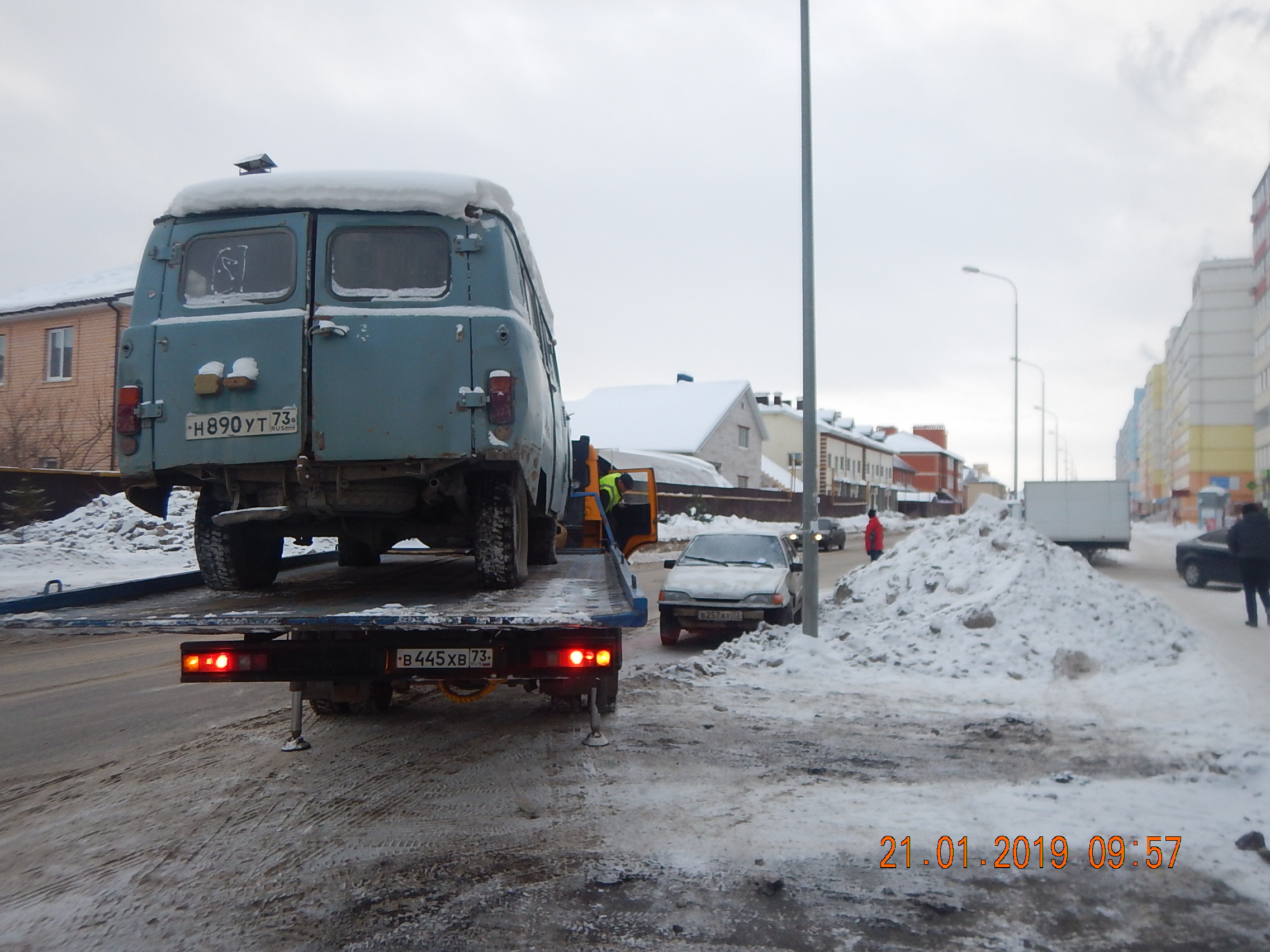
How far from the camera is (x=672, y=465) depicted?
1842 inches

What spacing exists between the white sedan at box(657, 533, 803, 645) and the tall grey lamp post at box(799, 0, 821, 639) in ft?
2.38

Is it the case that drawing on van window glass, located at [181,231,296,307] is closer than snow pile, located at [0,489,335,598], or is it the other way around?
drawing on van window glass, located at [181,231,296,307]

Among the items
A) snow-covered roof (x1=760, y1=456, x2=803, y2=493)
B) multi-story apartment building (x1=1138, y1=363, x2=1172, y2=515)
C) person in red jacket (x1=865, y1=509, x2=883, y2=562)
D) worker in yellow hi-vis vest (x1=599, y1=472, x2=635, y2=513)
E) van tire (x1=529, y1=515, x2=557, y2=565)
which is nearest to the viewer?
van tire (x1=529, y1=515, x2=557, y2=565)

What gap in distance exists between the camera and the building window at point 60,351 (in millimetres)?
28297

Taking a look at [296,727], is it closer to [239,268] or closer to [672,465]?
[239,268]

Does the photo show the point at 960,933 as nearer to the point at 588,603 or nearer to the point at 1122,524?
the point at 588,603

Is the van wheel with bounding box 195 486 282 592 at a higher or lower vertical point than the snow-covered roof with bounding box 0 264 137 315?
lower

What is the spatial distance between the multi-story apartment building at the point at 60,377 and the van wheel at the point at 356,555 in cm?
2090

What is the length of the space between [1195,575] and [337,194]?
21.4 m

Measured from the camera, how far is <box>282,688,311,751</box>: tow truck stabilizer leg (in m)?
6.12

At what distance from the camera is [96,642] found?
11.8m

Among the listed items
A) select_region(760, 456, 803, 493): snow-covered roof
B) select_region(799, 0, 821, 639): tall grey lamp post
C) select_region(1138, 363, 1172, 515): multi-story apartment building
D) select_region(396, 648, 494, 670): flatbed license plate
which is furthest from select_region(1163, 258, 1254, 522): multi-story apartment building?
select_region(396, 648, 494, 670): flatbed license plate

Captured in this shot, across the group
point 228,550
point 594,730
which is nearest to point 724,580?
point 594,730
